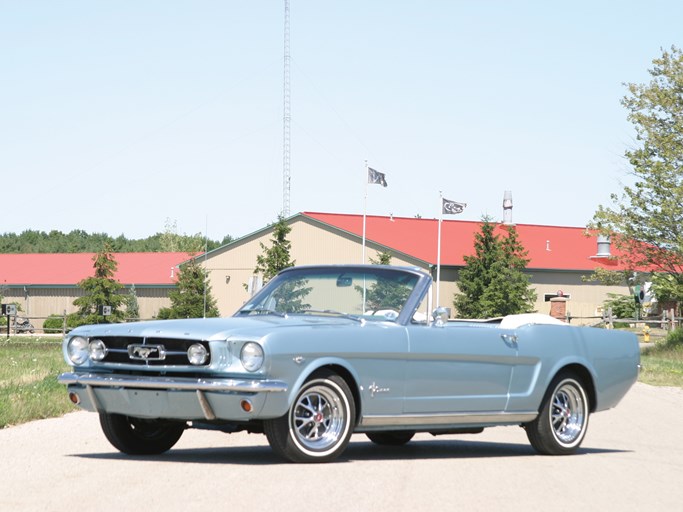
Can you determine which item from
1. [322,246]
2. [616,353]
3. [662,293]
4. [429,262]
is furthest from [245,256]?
[616,353]

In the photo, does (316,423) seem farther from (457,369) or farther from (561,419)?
(561,419)

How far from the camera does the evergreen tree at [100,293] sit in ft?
269

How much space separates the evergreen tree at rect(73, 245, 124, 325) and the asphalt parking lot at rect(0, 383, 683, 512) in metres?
70.4

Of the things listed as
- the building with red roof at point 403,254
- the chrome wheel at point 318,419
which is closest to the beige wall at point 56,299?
the building with red roof at point 403,254

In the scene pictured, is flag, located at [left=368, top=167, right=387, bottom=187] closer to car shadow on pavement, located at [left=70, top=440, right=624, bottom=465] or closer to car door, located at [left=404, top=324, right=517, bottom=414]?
car shadow on pavement, located at [left=70, top=440, right=624, bottom=465]

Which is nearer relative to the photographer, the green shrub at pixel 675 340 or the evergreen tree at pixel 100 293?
the green shrub at pixel 675 340

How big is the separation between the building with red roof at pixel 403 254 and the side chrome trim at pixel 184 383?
7122 centimetres

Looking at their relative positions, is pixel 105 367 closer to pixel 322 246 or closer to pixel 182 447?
pixel 182 447

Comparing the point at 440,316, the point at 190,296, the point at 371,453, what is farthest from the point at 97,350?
the point at 190,296

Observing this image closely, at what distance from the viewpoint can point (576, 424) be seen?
443 inches

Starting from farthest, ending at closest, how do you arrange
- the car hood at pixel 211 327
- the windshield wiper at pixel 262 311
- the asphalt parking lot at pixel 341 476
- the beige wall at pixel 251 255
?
1. the beige wall at pixel 251 255
2. the windshield wiper at pixel 262 311
3. the car hood at pixel 211 327
4. the asphalt parking lot at pixel 341 476

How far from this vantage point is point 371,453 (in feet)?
34.8

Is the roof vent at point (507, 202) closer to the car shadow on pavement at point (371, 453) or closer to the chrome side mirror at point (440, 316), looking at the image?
the car shadow on pavement at point (371, 453)

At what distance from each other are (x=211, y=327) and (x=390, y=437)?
9.28 feet
